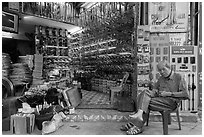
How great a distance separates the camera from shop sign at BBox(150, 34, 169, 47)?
3.87 m

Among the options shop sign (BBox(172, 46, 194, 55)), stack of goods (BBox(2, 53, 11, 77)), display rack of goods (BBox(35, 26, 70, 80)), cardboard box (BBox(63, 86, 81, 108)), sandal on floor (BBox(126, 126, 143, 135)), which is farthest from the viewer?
display rack of goods (BBox(35, 26, 70, 80))

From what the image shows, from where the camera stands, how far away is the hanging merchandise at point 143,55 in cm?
391

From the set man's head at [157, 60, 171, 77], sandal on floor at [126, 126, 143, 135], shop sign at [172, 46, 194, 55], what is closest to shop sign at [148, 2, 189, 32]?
shop sign at [172, 46, 194, 55]

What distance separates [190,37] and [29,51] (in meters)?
3.78

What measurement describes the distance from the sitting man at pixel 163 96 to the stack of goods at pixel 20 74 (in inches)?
99.3

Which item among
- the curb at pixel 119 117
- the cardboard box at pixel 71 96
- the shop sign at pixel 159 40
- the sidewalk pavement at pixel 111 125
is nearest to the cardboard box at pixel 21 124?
the sidewalk pavement at pixel 111 125

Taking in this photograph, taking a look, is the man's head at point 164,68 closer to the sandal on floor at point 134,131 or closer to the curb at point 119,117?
the sandal on floor at point 134,131

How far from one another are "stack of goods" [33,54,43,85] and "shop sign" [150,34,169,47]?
103 inches

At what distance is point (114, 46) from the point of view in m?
7.07

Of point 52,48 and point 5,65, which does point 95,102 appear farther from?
point 5,65

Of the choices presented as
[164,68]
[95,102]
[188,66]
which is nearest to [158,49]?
[188,66]

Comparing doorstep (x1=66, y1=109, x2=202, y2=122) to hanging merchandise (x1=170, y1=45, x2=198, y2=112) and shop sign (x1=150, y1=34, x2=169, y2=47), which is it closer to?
hanging merchandise (x1=170, y1=45, x2=198, y2=112)

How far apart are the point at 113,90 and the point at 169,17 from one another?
241 cm

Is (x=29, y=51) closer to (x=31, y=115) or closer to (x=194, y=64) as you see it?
(x=31, y=115)
